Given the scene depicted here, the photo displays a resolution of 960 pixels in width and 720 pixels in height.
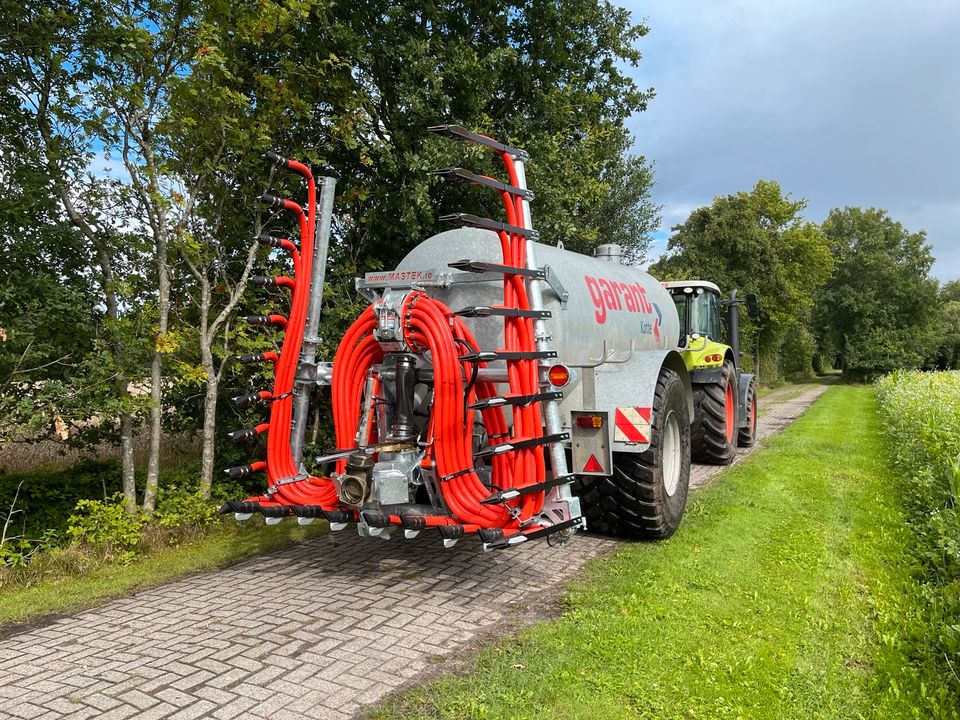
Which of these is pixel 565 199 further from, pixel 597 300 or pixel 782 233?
pixel 782 233

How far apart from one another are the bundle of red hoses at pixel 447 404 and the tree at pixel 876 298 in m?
36.7

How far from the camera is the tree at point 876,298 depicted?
35.7 meters

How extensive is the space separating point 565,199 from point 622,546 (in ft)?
17.1

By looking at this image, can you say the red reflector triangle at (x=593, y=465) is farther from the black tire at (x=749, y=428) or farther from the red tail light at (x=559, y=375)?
the black tire at (x=749, y=428)

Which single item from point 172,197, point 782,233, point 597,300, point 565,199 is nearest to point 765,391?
point 782,233

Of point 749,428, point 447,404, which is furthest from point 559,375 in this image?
point 749,428

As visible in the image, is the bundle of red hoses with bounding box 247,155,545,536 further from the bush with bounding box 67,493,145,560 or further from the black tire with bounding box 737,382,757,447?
the black tire with bounding box 737,382,757,447

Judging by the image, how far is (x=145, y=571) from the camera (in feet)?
16.7

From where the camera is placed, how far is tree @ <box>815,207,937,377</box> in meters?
35.7

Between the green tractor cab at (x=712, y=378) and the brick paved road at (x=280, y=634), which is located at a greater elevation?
the green tractor cab at (x=712, y=378)

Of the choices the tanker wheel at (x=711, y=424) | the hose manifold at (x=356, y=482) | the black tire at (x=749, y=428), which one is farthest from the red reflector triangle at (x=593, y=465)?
the black tire at (x=749, y=428)

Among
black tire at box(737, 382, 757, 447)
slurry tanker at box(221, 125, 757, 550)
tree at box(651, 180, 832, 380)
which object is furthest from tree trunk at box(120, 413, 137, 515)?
tree at box(651, 180, 832, 380)

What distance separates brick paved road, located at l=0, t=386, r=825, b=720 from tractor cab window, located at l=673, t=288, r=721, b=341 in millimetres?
5047

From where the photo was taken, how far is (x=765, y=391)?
28.6 m
